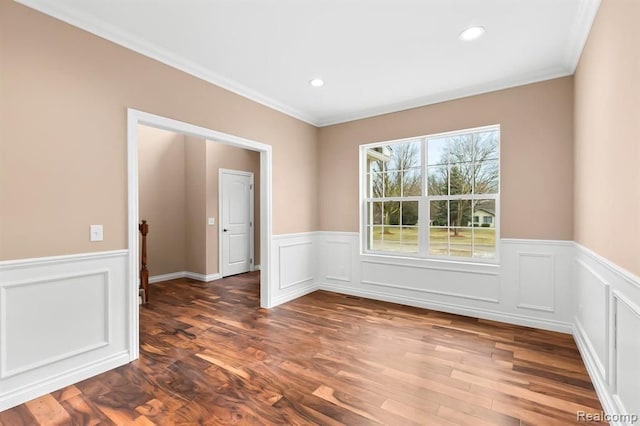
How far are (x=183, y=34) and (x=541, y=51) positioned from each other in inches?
125

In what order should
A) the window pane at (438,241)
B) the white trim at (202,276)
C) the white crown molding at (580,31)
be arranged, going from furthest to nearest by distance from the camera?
the white trim at (202,276)
the window pane at (438,241)
the white crown molding at (580,31)

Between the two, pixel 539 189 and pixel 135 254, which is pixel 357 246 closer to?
pixel 539 189

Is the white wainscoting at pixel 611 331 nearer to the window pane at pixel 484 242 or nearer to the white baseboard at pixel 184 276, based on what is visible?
the window pane at pixel 484 242

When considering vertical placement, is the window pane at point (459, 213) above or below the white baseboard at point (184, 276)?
above

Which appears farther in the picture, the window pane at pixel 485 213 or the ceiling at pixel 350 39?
the window pane at pixel 485 213

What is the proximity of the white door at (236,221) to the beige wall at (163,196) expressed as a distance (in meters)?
0.81

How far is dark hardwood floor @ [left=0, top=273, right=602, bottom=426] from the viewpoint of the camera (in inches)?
73.5

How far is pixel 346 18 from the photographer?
225 cm

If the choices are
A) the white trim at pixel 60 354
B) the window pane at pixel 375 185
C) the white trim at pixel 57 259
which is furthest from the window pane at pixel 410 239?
the white trim at pixel 60 354

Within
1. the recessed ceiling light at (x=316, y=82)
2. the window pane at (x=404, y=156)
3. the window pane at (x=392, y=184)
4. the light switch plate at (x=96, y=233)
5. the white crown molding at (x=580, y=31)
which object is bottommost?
the light switch plate at (x=96, y=233)

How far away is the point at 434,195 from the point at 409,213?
41 centimetres

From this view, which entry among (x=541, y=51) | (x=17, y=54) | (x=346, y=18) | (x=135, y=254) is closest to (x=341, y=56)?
(x=346, y=18)

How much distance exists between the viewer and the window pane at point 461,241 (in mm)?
3682

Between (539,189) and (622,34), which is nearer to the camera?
(622,34)
